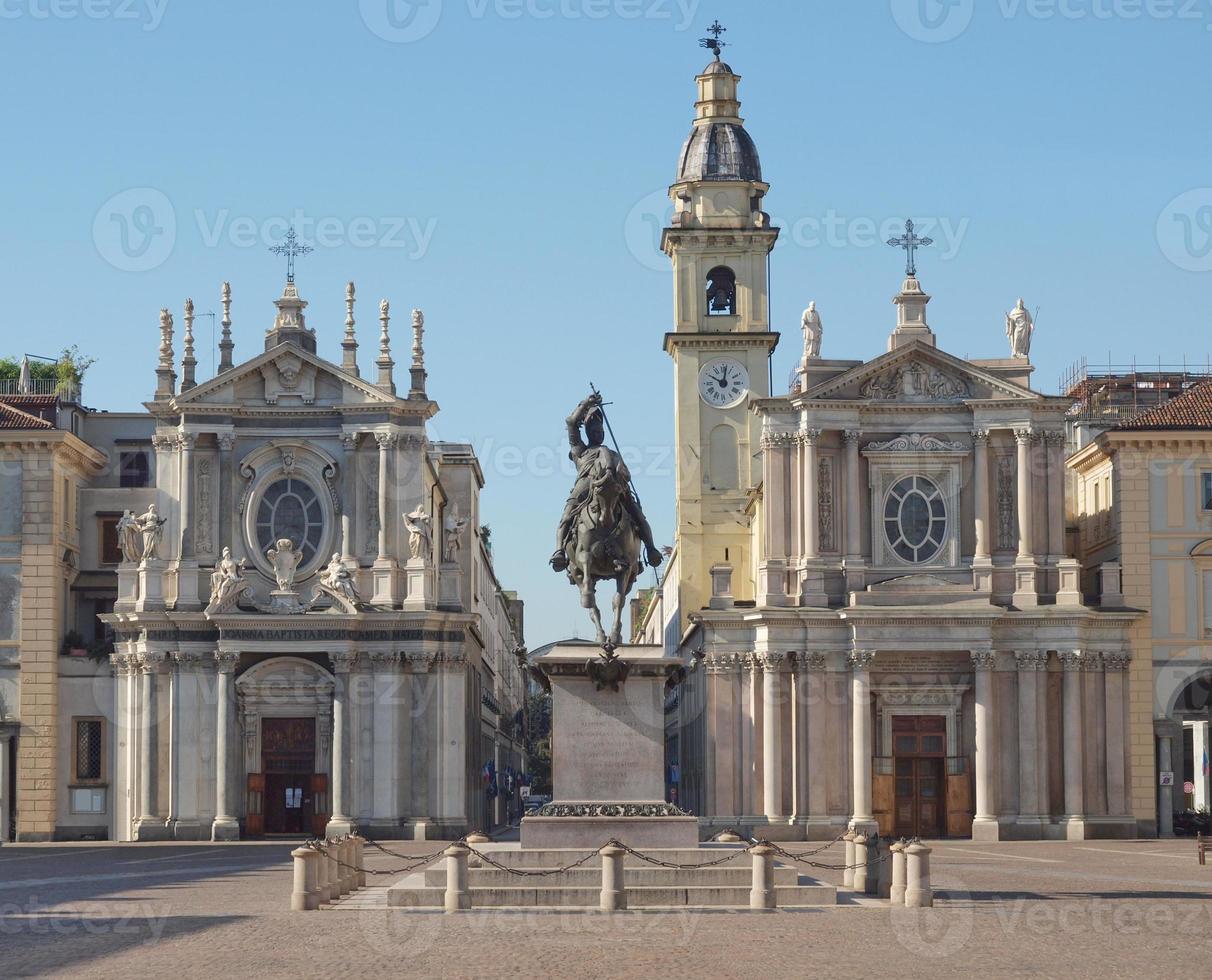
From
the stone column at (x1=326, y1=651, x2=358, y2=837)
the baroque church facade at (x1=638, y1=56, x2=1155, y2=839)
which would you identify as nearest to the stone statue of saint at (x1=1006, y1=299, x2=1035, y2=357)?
the baroque church facade at (x1=638, y1=56, x2=1155, y2=839)

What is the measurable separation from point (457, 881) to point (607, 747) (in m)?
3.37

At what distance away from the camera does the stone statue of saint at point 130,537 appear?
72.6 m

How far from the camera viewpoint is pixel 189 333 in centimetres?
7431

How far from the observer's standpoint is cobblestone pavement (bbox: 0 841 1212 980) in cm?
2770

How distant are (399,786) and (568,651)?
3523cm

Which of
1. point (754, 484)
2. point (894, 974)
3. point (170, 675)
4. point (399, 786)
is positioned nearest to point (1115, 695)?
point (754, 484)

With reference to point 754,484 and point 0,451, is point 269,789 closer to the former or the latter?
point 0,451

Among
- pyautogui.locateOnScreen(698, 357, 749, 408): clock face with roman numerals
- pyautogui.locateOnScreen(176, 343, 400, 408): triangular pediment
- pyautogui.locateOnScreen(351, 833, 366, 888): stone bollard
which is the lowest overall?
pyautogui.locateOnScreen(351, 833, 366, 888): stone bollard

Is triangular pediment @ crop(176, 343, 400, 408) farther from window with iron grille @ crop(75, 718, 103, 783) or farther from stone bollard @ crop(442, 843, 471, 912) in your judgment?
stone bollard @ crop(442, 843, 471, 912)

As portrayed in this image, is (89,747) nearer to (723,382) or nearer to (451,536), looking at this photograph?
(451,536)

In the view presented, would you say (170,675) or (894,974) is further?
(170,675)

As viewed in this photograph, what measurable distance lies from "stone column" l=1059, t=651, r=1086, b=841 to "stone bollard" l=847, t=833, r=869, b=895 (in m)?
30.8

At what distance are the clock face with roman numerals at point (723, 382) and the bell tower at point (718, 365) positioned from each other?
39 millimetres

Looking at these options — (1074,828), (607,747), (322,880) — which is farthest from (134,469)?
(607,747)
